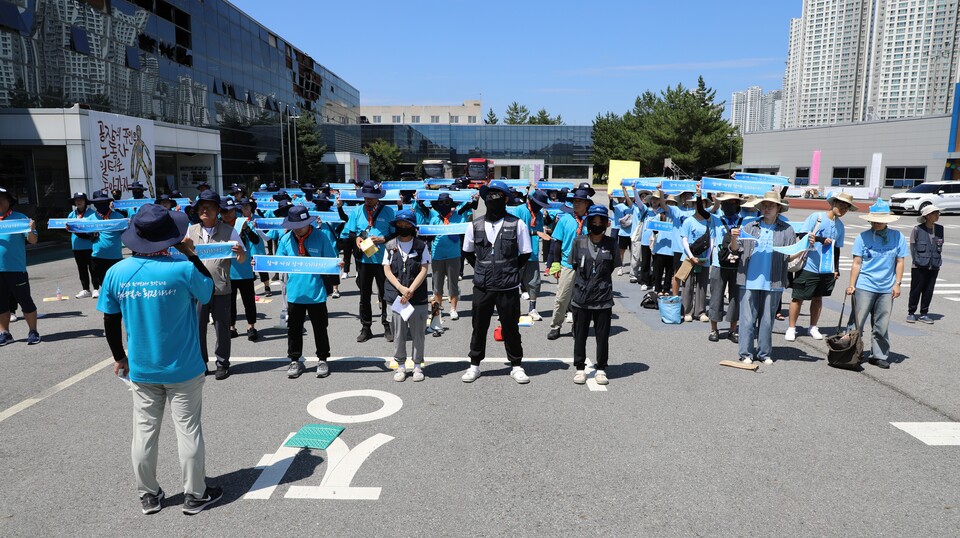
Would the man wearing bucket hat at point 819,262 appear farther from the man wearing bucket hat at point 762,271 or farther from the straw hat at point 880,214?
the man wearing bucket hat at point 762,271

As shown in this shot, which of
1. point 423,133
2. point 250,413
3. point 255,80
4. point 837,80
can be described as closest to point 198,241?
point 250,413

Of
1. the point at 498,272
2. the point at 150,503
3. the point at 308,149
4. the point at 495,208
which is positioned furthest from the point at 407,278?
the point at 308,149

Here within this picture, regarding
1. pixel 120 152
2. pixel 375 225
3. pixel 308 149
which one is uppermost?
pixel 308 149

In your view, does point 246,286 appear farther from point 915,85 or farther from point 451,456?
point 915,85

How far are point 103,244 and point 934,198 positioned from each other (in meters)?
40.4

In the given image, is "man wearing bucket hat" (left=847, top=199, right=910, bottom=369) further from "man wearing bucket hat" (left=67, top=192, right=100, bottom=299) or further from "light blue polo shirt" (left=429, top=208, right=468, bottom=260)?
"man wearing bucket hat" (left=67, top=192, right=100, bottom=299)

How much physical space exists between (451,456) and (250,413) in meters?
2.14

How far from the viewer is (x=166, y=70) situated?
121ft

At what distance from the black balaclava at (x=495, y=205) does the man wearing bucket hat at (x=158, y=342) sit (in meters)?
3.33

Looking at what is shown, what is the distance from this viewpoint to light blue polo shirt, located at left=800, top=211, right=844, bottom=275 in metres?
8.27

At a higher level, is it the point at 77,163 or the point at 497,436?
the point at 77,163

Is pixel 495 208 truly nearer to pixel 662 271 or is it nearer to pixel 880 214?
pixel 880 214

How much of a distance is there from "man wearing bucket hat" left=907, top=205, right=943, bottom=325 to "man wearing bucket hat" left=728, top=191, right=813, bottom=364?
367 cm

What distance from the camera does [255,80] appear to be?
5212 centimetres
